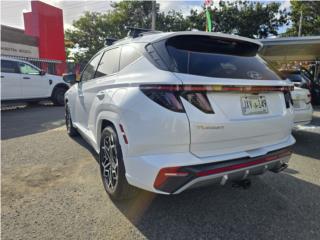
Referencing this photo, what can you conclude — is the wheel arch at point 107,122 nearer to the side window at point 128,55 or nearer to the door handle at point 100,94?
the door handle at point 100,94

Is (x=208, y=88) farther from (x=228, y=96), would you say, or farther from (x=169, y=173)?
(x=169, y=173)

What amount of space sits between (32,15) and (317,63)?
18.4m

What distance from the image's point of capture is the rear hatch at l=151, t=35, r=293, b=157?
2.24 m

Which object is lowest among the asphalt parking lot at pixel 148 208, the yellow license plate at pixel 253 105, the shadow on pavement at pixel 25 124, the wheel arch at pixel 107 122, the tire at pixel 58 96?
the shadow on pavement at pixel 25 124

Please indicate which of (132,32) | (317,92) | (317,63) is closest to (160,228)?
(132,32)

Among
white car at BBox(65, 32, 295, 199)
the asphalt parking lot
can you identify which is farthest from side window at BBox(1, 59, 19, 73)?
white car at BBox(65, 32, 295, 199)

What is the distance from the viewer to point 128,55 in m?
3.05

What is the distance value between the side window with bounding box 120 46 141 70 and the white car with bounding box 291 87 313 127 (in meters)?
3.61

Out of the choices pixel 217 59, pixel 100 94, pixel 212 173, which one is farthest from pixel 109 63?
pixel 212 173

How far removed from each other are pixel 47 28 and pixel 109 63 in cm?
1843

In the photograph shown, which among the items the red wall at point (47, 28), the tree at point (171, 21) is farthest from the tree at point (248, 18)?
the red wall at point (47, 28)

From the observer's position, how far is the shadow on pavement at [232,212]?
96.4 inches

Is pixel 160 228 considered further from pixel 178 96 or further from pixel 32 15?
pixel 32 15

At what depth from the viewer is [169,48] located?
248 cm
